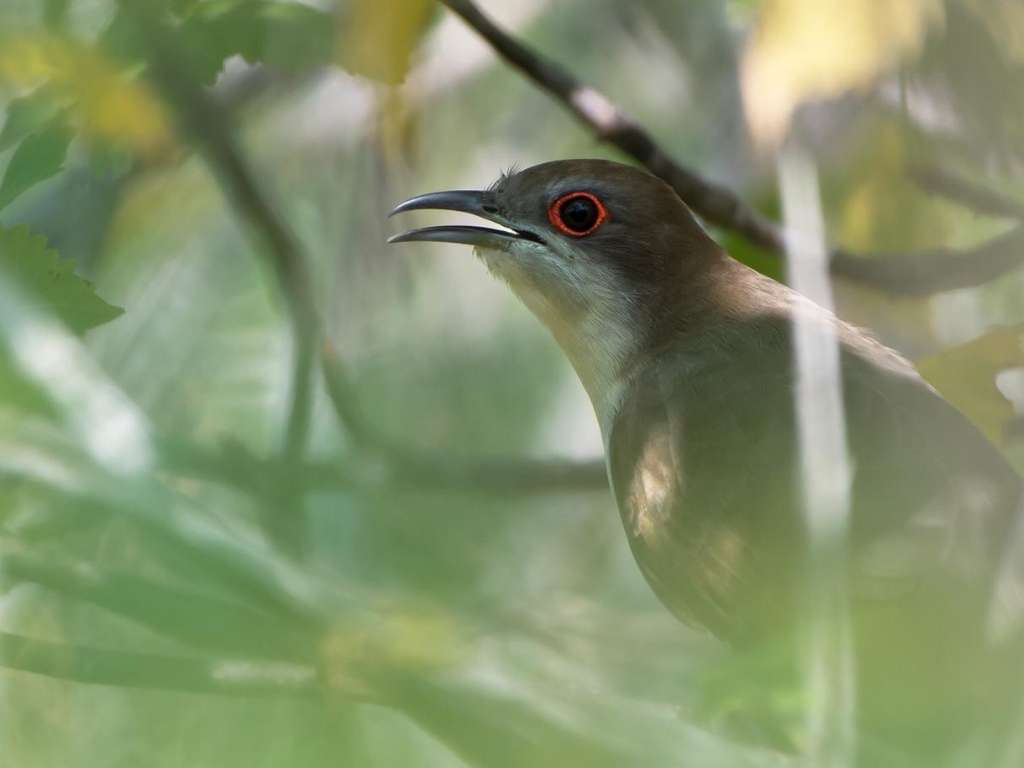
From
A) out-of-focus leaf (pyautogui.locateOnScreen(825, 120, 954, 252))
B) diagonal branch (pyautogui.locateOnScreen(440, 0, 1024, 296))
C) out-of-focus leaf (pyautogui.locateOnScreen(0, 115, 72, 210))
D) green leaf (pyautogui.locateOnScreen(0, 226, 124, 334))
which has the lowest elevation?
green leaf (pyautogui.locateOnScreen(0, 226, 124, 334))

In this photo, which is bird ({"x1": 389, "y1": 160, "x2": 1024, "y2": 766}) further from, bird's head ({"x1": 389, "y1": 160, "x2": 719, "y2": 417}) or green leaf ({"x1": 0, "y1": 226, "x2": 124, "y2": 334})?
green leaf ({"x1": 0, "y1": 226, "x2": 124, "y2": 334})

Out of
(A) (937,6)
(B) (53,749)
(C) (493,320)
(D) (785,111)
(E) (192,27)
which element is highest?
(C) (493,320)

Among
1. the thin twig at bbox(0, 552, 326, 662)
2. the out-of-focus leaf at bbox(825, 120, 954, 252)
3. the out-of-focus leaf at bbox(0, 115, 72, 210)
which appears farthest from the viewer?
the out-of-focus leaf at bbox(825, 120, 954, 252)

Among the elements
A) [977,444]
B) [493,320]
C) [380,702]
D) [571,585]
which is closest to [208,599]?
[380,702]

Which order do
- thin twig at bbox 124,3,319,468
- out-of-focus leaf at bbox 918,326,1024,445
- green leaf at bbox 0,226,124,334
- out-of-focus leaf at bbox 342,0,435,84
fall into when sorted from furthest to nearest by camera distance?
thin twig at bbox 124,3,319,468
out-of-focus leaf at bbox 342,0,435,84
out-of-focus leaf at bbox 918,326,1024,445
green leaf at bbox 0,226,124,334

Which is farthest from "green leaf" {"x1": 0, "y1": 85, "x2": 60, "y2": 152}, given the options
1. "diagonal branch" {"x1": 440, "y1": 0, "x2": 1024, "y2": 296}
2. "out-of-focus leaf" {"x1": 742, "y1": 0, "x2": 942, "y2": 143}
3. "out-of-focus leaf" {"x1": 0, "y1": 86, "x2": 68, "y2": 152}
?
"out-of-focus leaf" {"x1": 742, "y1": 0, "x2": 942, "y2": 143}

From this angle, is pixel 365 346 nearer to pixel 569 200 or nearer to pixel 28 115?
pixel 569 200

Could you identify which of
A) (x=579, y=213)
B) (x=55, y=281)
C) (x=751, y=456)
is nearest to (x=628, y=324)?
(x=579, y=213)

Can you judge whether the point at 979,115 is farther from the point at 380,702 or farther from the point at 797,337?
the point at 380,702

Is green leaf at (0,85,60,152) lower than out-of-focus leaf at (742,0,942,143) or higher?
lower
